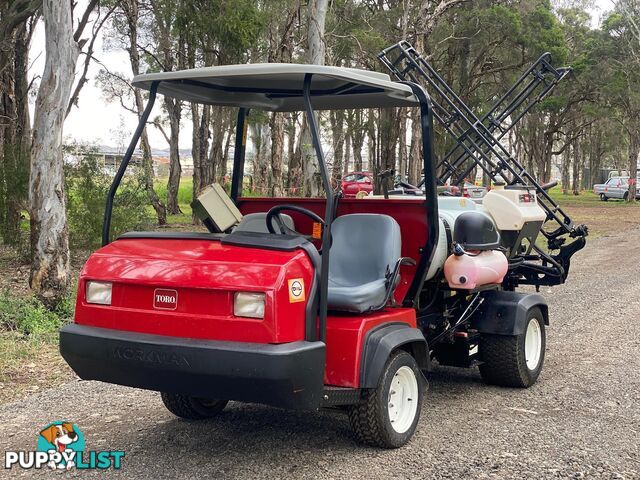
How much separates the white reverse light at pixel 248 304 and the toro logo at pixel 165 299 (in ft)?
1.22

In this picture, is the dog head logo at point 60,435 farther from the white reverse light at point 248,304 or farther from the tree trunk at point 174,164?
the tree trunk at point 174,164

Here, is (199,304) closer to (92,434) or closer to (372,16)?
(92,434)

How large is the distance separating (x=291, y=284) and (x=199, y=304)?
532 millimetres

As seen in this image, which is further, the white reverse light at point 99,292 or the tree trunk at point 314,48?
the tree trunk at point 314,48

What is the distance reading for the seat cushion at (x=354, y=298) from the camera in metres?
4.69

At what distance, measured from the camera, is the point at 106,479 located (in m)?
4.43

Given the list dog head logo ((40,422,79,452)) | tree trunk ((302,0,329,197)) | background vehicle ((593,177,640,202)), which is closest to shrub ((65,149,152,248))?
tree trunk ((302,0,329,197))

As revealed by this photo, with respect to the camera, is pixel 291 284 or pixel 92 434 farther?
pixel 92 434

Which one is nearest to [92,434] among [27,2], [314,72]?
[314,72]

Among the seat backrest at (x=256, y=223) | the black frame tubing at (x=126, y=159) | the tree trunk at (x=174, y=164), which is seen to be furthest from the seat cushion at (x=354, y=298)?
the tree trunk at (x=174, y=164)

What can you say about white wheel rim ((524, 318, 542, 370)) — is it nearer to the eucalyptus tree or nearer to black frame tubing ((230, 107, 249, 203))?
black frame tubing ((230, 107, 249, 203))

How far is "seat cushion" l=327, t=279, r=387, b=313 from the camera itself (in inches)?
185

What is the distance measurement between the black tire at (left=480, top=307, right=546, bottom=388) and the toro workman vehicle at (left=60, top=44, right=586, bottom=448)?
0.04ft

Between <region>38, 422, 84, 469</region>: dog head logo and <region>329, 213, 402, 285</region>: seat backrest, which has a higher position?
<region>329, 213, 402, 285</region>: seat backrest
